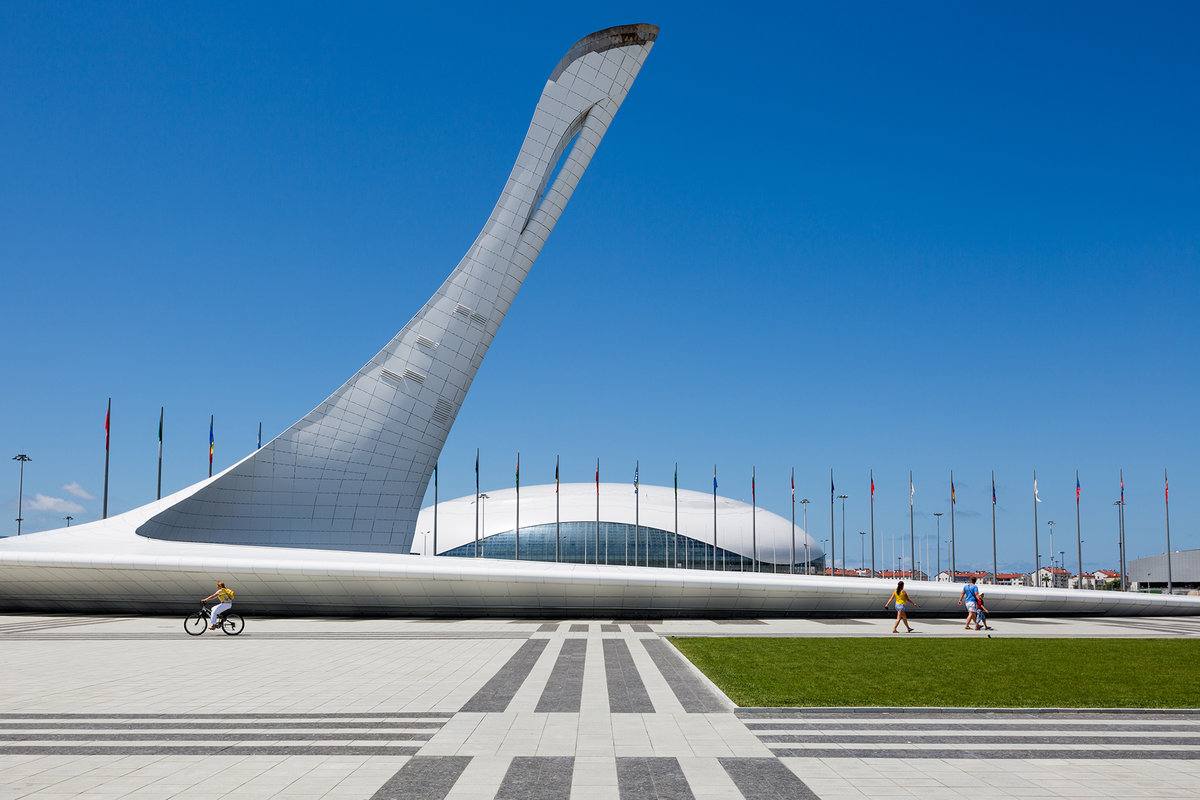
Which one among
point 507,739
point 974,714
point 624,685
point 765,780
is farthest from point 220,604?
point 765,780

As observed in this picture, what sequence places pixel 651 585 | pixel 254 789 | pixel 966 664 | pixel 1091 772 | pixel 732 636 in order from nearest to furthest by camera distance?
1. pixel 254 789
2. pixel 1091 772
3. pixel 966 664
4. pixel 732 636
5. pixel 651 585

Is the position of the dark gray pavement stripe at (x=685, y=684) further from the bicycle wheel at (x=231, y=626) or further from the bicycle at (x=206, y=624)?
the bicycle at (x=206, y=624)

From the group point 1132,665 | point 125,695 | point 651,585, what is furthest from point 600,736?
point 651,585

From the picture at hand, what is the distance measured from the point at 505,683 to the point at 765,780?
5.66m

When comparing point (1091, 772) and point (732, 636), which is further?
Result: point (732, 636)

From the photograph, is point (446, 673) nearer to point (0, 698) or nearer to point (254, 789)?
point (0, 698)

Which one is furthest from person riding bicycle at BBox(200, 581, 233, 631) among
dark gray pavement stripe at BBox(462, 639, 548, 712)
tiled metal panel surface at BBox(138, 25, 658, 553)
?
tiled metal panel surface at BBox(138, 25, 658, 553)

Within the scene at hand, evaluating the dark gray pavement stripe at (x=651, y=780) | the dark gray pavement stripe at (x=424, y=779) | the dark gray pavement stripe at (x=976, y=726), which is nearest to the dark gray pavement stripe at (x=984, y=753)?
the dark gray pavement stripe at (x=976, y=726)

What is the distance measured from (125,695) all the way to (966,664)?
11.5 metres

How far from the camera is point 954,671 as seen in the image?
1281 cm

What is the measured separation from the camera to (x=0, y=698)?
10.6 metres

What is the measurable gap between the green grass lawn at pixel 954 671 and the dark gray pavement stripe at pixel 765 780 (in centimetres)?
249

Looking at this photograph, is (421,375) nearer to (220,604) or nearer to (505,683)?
(220,604)

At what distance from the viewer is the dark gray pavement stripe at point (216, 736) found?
8352 mm
